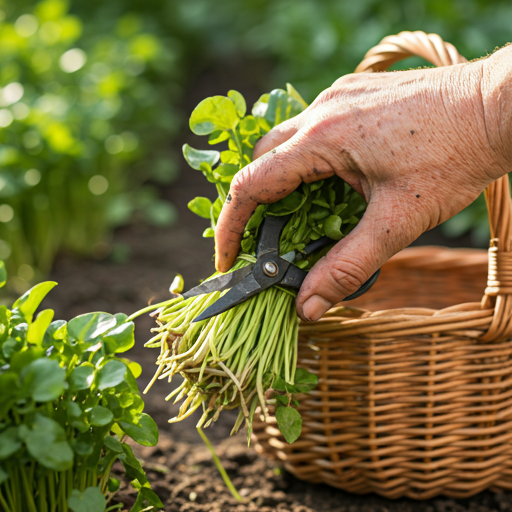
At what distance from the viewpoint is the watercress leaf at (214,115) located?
1.07m

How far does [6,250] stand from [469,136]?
2144mm

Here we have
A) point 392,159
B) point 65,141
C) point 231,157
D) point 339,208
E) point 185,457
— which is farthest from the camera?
point 65,141

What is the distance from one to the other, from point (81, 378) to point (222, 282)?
0.31m

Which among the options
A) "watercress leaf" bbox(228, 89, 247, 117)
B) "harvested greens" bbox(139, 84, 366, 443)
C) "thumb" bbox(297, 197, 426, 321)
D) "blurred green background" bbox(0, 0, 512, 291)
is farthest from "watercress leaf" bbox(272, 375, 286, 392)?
"blurred green background" bbox(0, 0, 512, 291)

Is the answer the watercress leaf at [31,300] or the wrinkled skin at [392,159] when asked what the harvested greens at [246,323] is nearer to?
the wrinkled skin at [392,159]

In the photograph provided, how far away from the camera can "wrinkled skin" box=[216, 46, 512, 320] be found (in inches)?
36.0

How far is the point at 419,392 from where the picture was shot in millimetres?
1093

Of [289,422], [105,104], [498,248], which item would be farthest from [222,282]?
[105,104]

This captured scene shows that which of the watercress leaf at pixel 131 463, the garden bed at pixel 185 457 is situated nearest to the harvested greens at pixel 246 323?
the watercress leaf at pixel 131 463

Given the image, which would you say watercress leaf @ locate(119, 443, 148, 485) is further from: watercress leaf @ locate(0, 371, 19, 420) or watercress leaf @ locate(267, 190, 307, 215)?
watercress leaf @ locate(267, 190, 307, 215)

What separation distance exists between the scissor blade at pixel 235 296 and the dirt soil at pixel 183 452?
5.8 inches

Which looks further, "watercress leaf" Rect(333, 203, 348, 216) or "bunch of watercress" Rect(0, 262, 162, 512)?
"watercress leaf" Rect(333, 203, 348, 216)

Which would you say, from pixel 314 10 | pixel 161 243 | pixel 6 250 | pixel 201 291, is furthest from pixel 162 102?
pixel 201 291

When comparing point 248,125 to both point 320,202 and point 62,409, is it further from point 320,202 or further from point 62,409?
point 62,409
